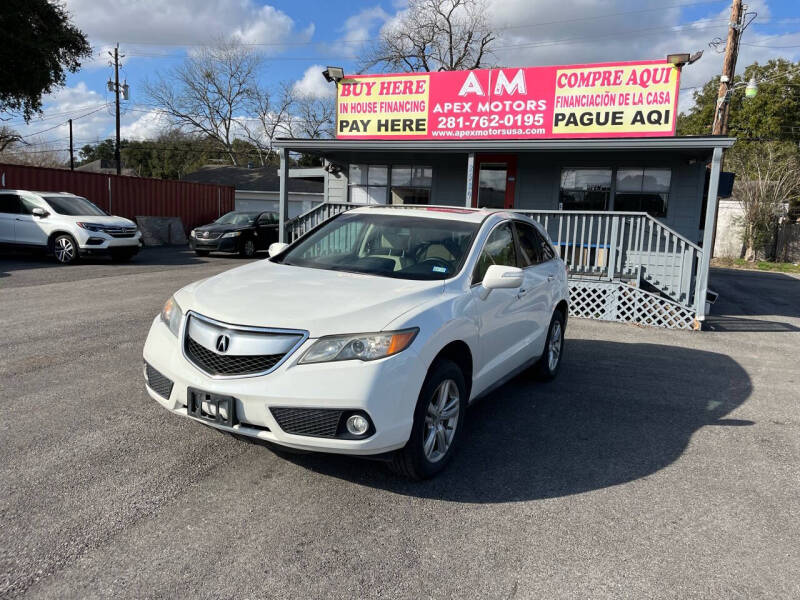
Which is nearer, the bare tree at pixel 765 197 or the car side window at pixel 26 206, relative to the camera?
the car side window at pixel 26 206

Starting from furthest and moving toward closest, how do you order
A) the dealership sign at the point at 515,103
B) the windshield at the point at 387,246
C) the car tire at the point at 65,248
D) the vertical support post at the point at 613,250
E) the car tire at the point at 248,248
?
the car tire at the point at 248,248, the car tire at the point at 65,248, the dealership sign at the point at 515,103, the vertical support post at the point at 613,250, the windshield at the point at 387,246

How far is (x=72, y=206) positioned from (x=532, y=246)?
13.3 meters

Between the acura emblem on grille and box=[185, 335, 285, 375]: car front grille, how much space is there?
1.3 inches

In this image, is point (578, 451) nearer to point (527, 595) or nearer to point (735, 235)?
point (527, 595)

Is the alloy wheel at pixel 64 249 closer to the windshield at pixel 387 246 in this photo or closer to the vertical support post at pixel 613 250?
the windshield at pixel 387 246

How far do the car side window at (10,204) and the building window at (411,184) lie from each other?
30.0 feet

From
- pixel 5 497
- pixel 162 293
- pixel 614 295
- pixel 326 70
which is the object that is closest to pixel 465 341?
pixel 5 497

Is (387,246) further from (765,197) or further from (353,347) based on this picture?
(765,197)

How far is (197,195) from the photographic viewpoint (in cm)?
2672

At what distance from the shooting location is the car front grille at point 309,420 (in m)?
3.10

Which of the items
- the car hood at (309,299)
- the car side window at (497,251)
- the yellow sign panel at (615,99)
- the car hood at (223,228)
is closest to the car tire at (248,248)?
the car hood at (223,228)

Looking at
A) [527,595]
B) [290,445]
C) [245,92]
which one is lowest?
[527,595]

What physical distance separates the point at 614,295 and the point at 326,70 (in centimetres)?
784

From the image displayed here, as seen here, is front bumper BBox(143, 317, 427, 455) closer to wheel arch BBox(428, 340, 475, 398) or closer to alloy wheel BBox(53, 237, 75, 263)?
wheel arch BBox(428, 340, 475, 398)
